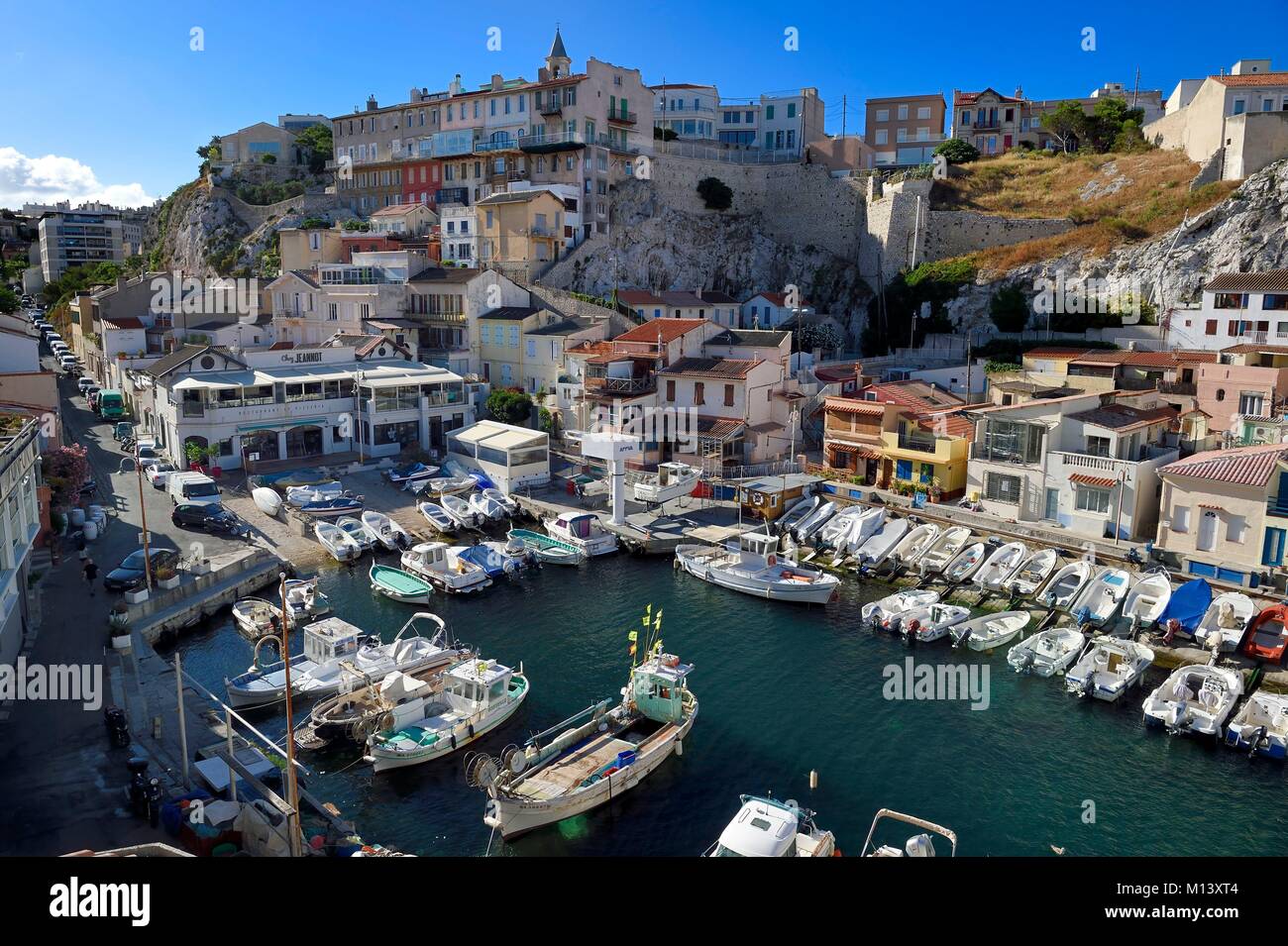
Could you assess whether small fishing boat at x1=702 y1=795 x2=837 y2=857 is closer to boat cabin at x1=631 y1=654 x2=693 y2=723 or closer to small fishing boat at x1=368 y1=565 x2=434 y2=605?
boat cabin at x1=631 y1=654 x2=693 y2=723

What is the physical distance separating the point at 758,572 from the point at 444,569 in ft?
28.7

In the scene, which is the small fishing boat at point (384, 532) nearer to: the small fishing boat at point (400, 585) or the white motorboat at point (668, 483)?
the small fishing boat at point (400, 585)

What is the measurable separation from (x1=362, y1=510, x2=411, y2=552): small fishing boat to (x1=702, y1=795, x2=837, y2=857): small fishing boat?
16.7 metres

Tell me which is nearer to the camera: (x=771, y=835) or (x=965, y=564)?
(x=771, y=835)

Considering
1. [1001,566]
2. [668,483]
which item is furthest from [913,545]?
[668,483]

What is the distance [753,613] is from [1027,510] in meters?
10.3

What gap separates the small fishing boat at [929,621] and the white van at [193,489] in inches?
832

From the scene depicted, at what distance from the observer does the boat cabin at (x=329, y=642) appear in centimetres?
2031

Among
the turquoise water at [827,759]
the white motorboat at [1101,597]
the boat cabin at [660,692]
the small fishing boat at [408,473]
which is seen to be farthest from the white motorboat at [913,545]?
the small fishing boat at [408,473]

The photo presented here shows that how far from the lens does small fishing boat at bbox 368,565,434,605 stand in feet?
79.3

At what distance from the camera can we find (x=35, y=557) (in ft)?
77.2

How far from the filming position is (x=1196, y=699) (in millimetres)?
18484

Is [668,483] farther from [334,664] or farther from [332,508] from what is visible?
[334,664]
